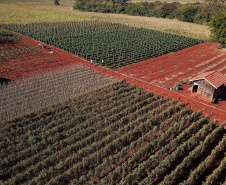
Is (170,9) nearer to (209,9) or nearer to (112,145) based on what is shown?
(209,9)

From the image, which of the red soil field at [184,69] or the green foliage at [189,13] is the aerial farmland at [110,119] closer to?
the red soil field at [184,69]

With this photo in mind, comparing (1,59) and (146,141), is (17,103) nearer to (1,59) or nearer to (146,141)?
(146,141)

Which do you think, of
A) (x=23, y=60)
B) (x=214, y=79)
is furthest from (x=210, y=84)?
(x=23, y=60)

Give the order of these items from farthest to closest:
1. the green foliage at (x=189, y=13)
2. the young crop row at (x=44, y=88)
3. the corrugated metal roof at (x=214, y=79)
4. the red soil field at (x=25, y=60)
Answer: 1. the green foliage at (x=189, y=13)
2. the red soil field at (x=25, y=60)
3. the corrugated metal roof at (x=214, y=79)
4. the young crop row at (x=44, y=88)

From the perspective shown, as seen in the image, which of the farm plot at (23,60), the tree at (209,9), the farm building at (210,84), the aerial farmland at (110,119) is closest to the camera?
the aerial farmland at (110,119)

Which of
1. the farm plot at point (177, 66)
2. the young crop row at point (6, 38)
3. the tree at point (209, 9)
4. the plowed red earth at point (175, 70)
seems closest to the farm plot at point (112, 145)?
the plowed red earth at point (175, 70)

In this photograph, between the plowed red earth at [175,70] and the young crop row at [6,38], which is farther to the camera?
the young crop row at [6,38]

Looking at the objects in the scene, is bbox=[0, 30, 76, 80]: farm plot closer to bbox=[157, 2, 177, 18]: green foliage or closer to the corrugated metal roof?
the corrugated metal roof

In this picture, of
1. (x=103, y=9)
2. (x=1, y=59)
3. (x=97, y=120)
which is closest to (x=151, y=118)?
(x=97, y=120)
